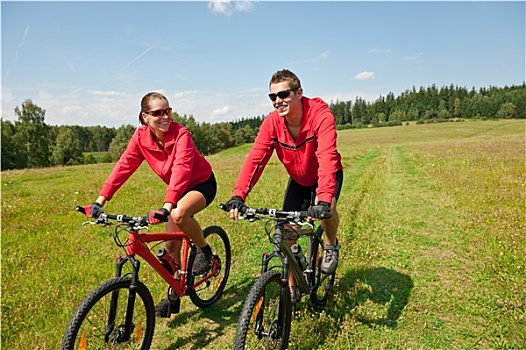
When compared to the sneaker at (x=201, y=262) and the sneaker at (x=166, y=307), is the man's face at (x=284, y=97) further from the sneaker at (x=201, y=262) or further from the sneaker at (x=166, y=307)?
the sneaker at (x=166, y=307)

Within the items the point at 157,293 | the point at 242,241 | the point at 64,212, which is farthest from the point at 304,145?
the point at 64,212

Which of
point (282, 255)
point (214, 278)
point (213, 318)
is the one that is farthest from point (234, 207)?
point (214, 278)

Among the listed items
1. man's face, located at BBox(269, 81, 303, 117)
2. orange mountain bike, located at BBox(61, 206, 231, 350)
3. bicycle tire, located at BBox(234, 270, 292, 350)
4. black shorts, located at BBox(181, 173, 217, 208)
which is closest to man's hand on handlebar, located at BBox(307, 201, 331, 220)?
bicycle tire, located at BBox(234, 270, 292, 350)

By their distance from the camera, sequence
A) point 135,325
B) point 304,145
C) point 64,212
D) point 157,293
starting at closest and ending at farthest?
point 135,325
point 304,145
point 157,293
point 64,212

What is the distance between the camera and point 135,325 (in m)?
3.78

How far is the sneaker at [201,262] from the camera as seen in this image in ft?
15.5

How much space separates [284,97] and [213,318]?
3.09 metres

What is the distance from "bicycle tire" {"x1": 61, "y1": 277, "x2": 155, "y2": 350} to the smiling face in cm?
171

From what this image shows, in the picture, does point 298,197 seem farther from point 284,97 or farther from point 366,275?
point 366,275

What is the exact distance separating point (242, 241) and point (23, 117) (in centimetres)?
6838

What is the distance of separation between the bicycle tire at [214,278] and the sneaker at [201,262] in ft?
0.41

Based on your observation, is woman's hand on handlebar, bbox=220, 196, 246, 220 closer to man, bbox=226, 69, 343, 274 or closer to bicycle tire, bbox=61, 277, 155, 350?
man, bbox=226, 69, 343, 274

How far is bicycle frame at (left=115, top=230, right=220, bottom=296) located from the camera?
3.54 metres

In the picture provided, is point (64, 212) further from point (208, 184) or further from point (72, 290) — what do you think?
point (208, 184)
